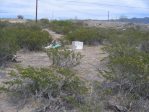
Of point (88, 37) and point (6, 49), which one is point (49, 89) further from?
point (88, 37)

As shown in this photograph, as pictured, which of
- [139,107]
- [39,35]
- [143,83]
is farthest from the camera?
[39,35]

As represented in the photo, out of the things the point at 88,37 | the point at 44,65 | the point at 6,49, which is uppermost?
the point at 6,49

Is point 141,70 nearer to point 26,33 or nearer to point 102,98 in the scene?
point 102,98

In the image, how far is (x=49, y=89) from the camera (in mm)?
9867

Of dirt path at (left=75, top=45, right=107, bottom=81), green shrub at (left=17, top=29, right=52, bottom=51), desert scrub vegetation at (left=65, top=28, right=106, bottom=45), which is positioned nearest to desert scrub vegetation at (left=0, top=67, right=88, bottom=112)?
dirt path at (left=75, top=45, right=107, bottom=81)

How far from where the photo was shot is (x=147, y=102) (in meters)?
9.56

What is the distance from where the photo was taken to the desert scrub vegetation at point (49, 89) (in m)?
9.56

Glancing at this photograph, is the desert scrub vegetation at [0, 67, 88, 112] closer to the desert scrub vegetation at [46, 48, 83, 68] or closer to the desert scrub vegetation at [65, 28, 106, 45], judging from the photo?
the desert scrub vegetation at [46, 48, 83, 68]

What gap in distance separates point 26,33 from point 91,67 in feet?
26.0

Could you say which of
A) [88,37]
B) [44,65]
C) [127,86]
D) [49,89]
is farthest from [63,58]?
[88,37]

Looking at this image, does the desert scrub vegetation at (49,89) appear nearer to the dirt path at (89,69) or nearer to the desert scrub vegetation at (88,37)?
the dirt path at (89,69)

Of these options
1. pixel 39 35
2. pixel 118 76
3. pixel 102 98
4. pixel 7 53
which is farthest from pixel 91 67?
pixel 39 35

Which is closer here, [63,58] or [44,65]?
[63,58]

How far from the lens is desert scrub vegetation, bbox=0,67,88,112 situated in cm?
956
